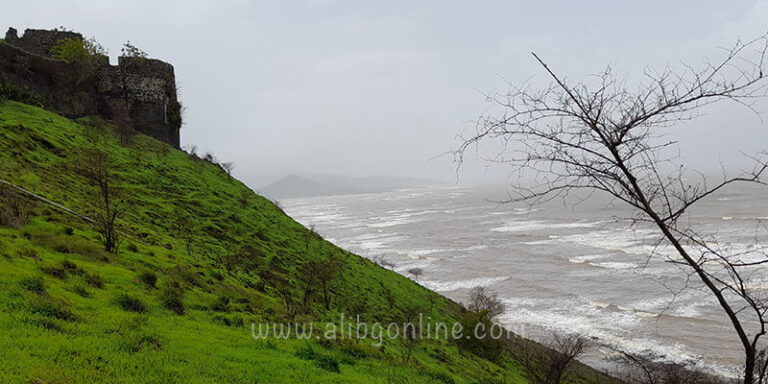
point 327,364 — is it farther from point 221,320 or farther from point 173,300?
point 173,300

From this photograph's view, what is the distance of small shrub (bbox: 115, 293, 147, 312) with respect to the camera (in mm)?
9383

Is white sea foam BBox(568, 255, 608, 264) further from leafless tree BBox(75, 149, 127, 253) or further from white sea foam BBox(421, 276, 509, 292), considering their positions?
leafless tree BBox(75, 149, 127, 253)

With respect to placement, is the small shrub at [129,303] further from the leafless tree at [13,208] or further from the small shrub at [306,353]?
the leafless tree at [13,208]

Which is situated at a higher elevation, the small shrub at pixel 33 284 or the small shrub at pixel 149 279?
the small shrub at pixel 33 284

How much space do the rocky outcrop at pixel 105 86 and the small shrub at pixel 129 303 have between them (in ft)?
106

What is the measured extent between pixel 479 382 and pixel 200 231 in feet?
60.4

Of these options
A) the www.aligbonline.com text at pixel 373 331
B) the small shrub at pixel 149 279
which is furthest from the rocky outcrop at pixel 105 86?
the www.aligbonline.com text at pixel 373 331

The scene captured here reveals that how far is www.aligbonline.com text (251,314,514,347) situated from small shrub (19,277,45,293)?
475cm

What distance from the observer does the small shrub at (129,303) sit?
938 centimetres

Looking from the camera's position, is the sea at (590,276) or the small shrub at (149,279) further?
the sea at (590,276)

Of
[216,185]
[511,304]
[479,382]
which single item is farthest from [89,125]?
[511,304]

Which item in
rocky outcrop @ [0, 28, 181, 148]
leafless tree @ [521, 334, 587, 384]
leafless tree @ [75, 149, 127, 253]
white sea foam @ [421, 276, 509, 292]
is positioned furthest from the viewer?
white sea foam @ [421, 276, 509, 292]

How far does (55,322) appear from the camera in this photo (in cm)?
690

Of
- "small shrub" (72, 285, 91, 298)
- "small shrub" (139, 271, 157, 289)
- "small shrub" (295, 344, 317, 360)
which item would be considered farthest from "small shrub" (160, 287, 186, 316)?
"small shrub" (295, 344, 317, 360)
